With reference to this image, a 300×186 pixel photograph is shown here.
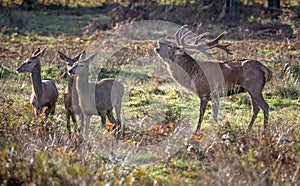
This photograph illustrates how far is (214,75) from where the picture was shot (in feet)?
38.4

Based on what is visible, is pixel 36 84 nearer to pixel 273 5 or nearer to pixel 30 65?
pixel 30 65

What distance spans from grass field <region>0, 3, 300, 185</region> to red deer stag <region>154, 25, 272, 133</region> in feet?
1.45

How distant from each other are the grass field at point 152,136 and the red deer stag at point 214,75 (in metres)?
0.44

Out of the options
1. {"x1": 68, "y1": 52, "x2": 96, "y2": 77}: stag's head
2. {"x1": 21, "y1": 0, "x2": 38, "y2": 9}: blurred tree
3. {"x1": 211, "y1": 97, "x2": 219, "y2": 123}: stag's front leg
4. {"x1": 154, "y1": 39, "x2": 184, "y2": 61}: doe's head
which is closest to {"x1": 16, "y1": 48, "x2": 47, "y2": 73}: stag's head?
{"x1": 68, "y1": 52, "x2": 96, "y2": 77}: stag's head

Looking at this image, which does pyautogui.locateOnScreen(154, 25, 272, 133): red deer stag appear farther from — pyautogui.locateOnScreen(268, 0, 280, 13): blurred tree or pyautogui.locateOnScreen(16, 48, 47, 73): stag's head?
pyautogui.locateOnScreen(268, 0, 280, 13): blurred tree

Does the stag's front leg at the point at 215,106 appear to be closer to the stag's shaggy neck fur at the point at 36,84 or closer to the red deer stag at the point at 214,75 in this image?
Result: the red deer stag at the point at 214,75

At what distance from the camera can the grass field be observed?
7297 millimetres

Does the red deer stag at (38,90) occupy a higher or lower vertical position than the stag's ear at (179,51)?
lower

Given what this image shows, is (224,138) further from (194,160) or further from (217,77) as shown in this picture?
(217,77)

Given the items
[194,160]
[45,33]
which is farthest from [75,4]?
[194,160]

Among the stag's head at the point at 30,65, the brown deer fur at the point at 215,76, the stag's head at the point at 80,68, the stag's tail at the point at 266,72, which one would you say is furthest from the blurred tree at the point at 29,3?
the stag's tail at the point at 266,72

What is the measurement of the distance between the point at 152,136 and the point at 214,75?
8.22ft

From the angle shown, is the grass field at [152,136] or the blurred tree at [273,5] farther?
the blurred tree at [273,5]

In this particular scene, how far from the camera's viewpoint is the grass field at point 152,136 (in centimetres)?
730
